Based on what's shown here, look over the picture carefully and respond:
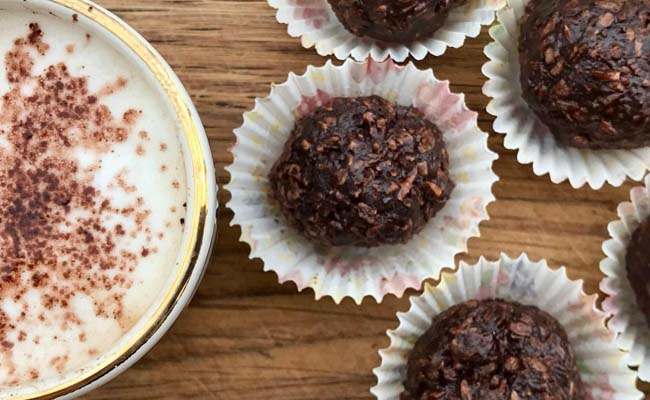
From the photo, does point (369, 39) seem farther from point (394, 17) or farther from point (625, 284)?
A: point (625, 284)

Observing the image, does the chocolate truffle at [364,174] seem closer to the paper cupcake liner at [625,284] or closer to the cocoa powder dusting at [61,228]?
the cocoa powder dusting at [61,228]

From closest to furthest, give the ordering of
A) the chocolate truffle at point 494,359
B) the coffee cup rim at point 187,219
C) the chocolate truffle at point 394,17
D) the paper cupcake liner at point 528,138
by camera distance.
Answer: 1. the coffee cup rim at point 187,219
2. the chocolate truffle at point 494,359
3. the chocolate truffle at point 394,17
4. the paper cupcake liner at point 528,138

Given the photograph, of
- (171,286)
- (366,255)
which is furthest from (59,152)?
(366,255)

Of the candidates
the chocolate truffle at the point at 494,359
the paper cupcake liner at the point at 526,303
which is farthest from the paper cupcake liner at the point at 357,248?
the chocolate truffle at the point at 494,359

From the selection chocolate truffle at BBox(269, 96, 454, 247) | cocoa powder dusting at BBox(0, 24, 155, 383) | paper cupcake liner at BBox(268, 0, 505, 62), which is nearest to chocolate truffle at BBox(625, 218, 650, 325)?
chocolate truffle at BBox(269, 96, 454, 247)

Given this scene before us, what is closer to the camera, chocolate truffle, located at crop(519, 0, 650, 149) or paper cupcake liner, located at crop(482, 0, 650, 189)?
chocolate truffle, located at crop(519, 0, 650, 149)

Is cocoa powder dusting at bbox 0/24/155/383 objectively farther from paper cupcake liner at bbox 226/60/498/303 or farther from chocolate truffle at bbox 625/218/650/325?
chocolate truffle at bbox 625/218/650/325

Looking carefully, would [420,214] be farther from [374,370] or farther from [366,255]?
[374,370]

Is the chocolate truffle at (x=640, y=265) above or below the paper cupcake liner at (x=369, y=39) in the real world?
below
